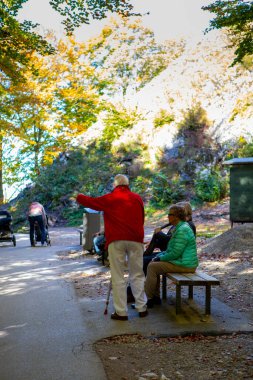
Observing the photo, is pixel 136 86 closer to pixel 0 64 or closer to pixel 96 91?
pixel 96 91

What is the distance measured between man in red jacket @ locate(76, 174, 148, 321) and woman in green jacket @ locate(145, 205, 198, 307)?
16.4 inches

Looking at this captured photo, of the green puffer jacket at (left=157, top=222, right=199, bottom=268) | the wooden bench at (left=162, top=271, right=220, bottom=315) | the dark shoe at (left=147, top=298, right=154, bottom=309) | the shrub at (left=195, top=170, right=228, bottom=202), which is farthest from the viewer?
the shrub at (left=195, top=170, right=228, bottom=202)

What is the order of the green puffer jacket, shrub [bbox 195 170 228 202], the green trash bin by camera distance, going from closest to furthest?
the green puffer jacket
the green trash bin
shrub [bbox 195 170 228 202]

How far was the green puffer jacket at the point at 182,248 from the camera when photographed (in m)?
6.47

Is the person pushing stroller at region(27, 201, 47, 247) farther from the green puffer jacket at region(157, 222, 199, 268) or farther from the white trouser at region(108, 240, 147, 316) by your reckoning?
the white trouser at region(108, 240, 147, 316)

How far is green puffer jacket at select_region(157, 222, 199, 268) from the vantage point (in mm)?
6473

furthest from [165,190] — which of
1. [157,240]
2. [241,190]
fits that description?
[157,240]

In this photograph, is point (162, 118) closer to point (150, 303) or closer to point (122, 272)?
point (150, 303)

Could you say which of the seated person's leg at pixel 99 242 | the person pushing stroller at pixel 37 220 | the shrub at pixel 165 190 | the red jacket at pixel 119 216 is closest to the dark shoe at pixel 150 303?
the red jacket at pixel 119 216

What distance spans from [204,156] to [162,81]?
6.51 m

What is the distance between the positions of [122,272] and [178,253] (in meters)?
0.86

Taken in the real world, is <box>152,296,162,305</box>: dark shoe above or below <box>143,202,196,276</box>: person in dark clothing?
below

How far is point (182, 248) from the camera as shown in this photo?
256 inches

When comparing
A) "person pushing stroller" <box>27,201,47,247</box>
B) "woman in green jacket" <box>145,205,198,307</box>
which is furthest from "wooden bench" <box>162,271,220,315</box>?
"person pushing stroller" <box>27,201,47,247</box>
